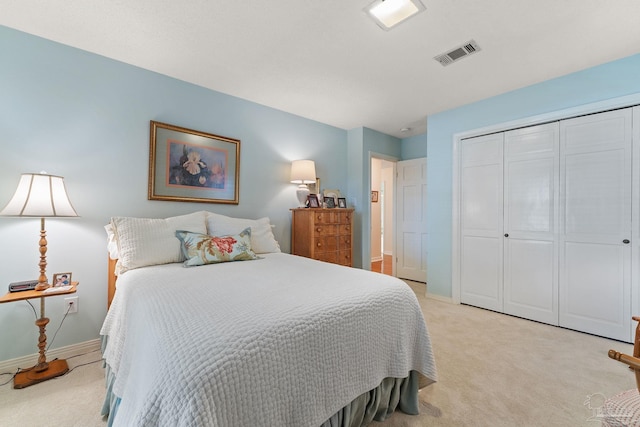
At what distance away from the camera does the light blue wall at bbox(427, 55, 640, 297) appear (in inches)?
91.0

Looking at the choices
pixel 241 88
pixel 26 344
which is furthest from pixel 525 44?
pixel 26 344

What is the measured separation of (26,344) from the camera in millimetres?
1931

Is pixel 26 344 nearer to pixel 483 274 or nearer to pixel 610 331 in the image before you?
pixel 483 274

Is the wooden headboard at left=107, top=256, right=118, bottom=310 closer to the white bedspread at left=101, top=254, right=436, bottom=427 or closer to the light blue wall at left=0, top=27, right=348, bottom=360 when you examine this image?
the light blue wall at left=0, top=27, right=348, bottom=360

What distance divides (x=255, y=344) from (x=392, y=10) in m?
2.06

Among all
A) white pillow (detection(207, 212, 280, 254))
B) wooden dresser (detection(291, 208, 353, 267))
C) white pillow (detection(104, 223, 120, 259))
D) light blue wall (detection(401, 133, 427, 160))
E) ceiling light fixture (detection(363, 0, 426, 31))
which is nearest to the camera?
ceiling light fixture (detection(363, 0, 426, 31))

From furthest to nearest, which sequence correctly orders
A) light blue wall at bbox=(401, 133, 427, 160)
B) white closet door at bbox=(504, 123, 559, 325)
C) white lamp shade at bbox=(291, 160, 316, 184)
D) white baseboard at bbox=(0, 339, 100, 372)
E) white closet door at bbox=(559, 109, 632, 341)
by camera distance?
light blue wall at bbox=(401, 133, 427, 160)
white lamp shade at bbox=(291, 160, 316, 184)
white closet door at bbox=(504, 123, 559, 325)
white closet door at bbox=(559, 109, 632, 341)
white baseboard at bbox=(0, 339, 100, 372)

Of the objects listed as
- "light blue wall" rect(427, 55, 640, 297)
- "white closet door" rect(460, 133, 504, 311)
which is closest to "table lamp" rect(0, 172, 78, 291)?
"light blue wall" rect(427, 55, 640, 297)

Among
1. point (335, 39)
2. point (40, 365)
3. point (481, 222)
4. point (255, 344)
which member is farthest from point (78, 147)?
point (481, 222)

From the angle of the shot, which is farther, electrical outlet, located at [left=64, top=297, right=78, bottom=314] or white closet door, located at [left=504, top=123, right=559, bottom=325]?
white closet door, located at [left=504, top=123, right=559, bottom=325]

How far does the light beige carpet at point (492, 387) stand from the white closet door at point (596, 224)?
0.24 meters

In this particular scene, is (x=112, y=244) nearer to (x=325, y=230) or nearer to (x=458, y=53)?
(x=325, y=230)

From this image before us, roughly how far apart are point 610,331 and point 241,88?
414cm

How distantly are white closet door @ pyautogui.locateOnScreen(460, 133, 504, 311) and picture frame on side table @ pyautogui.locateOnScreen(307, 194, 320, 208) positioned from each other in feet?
5.90
